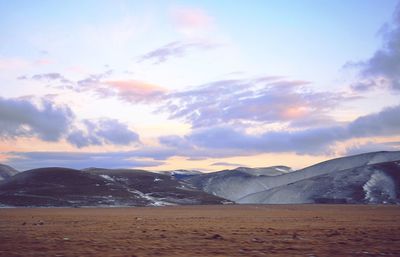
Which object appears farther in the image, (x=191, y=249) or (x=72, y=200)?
(x=72, y=200)

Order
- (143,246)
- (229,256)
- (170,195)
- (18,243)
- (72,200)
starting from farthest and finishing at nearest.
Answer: (170,195) < (72,200) < (18,243) < (143,246) < (229,256)

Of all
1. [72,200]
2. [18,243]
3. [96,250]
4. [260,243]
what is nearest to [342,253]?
[260,243]

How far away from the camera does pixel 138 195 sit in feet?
643

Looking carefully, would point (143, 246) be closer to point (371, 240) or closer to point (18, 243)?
point (18, 243)

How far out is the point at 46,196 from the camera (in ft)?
580

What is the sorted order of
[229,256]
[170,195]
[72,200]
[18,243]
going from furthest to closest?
[170,195]
[72,200]
[18,243]
[229,256]

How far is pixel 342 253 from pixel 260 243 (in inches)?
229

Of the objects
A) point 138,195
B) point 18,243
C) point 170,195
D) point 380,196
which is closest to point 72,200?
point 138,195

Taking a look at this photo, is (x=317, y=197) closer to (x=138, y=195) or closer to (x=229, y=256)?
(x=138, y=195)

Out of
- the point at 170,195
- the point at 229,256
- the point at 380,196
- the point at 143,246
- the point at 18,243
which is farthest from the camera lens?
the point at 170,195

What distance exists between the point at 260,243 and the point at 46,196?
164835mm

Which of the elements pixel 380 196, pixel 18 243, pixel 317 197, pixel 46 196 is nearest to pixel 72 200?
pixel 46 196

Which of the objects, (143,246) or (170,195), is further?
(170,195)

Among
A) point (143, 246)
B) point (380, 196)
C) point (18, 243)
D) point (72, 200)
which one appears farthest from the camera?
point (380, 196)
